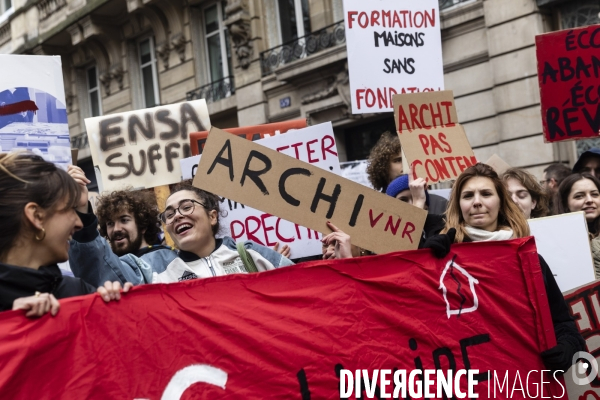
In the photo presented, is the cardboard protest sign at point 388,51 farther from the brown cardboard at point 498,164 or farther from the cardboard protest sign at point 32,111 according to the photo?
the cardboard protest sign at point 32,111

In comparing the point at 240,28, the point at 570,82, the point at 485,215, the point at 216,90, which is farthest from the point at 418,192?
the point at 216,90

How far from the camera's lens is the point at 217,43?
15.6 metres

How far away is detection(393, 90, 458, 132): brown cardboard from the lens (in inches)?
181

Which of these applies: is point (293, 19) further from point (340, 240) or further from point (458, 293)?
point (458, 293)

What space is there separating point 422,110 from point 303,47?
343 inches

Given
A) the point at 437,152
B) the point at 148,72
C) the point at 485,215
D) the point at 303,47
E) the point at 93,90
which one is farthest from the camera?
the point at 93,90

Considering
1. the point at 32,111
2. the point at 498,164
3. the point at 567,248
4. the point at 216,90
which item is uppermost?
the point at 216,90

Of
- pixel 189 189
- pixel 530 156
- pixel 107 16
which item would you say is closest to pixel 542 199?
pixel 189 189

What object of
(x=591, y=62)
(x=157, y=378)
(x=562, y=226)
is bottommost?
(x=157, y=378)

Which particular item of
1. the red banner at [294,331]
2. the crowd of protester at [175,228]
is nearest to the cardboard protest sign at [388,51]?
the crowd of protester at [175,228]

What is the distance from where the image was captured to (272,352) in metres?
2.64

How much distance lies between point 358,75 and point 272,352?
338 centimetres

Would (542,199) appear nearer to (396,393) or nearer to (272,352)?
(396,393)

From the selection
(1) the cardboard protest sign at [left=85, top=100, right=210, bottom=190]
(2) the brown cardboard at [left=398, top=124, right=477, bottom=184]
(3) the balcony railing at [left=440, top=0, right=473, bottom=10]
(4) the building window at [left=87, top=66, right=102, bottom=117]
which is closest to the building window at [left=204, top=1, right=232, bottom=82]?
(4) the building window at [left=87, top=66, right=102, bottom=117]
